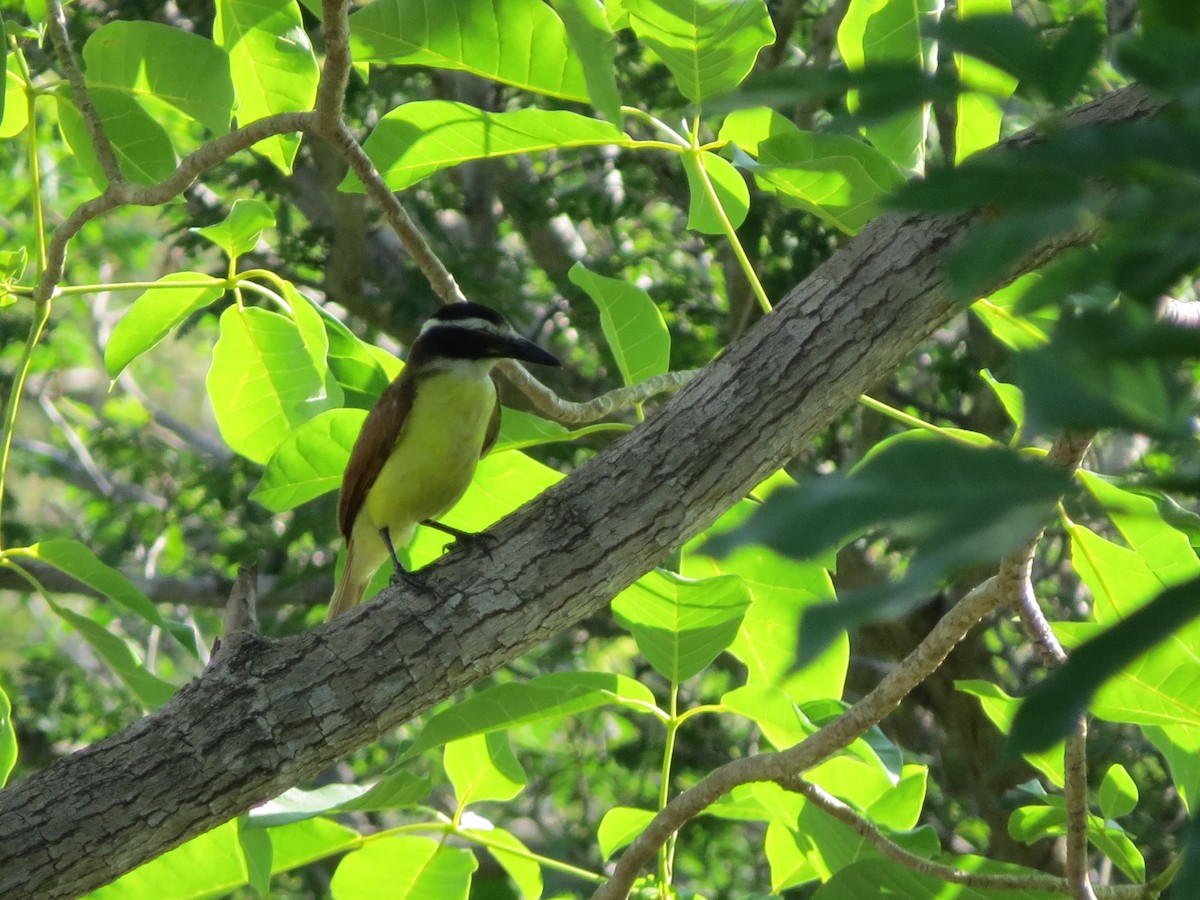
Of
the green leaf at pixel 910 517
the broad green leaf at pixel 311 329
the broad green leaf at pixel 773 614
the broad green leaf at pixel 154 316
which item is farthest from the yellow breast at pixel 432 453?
the green leaf at pixel 910 517

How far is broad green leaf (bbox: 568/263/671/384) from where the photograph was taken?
307 cm

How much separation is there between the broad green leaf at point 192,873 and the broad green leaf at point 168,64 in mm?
1606

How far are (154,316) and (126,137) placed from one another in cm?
46

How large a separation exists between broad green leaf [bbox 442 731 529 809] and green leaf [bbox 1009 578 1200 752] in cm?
229

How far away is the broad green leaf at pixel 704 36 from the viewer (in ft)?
8.20

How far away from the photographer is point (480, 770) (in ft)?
9.64

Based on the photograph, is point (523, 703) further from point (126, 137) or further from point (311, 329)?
point (126, 137)

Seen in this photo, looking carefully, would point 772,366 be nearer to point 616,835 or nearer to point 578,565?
point 578,565

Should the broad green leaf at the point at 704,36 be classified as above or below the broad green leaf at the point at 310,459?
above

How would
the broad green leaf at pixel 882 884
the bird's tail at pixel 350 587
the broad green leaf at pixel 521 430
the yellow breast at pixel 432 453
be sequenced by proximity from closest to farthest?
the broad green leaf at pixel 882 884
the broad green leaf at pixel 521 430
the yellow breast at pixel 432 453
the bird's tail at pixel 350 587

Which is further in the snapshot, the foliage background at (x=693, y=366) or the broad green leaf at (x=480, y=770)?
the broad green leaf at (x=480, y=770)

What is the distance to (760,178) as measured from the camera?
8.87 feet

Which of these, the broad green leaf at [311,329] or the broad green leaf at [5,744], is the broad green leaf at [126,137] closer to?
the broad green leaf at [311,329]

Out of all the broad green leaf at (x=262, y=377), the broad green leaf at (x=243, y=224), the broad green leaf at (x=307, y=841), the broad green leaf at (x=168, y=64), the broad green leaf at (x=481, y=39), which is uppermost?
the broad green leaf at (x=481, y=39)
